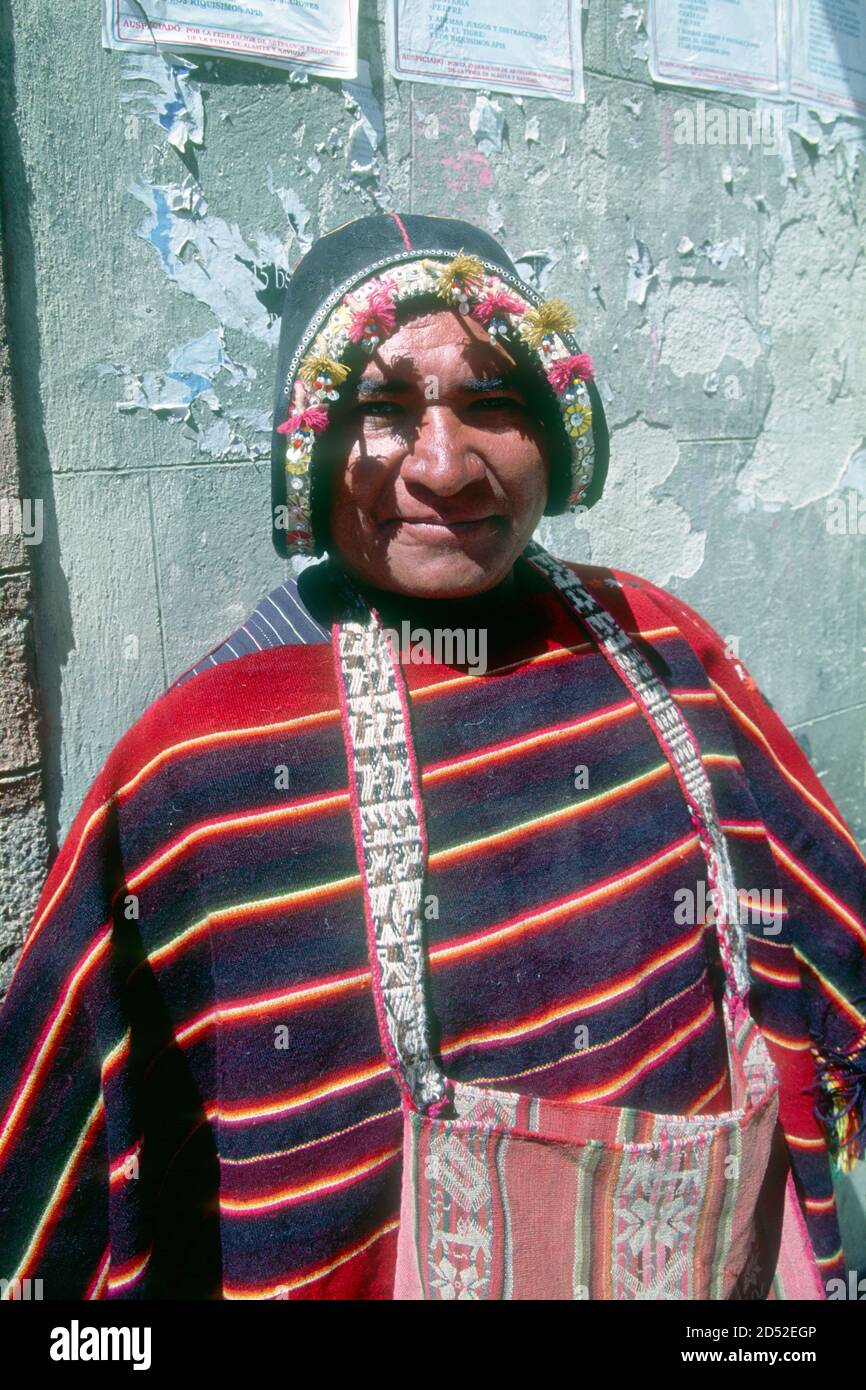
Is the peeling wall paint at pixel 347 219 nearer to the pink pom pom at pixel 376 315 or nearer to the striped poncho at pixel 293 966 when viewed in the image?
the striped poncho at pixel 293 966

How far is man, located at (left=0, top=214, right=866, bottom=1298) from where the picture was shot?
137cm

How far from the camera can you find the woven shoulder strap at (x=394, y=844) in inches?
53.4

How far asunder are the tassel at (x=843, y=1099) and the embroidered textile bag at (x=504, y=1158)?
309mm

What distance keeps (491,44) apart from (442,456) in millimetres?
1375

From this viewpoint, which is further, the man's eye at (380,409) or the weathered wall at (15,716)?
the weathered wall at (15,716)

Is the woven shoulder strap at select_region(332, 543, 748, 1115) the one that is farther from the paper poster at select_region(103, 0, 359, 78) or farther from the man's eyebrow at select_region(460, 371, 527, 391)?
the paper poster at select_region(103, 0, 359, 78)

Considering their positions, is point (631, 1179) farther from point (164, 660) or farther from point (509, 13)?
point (509, 13)

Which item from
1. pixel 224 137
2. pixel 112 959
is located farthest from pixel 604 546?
pixel 112 959

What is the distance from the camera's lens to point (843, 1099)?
1792 millimetres
